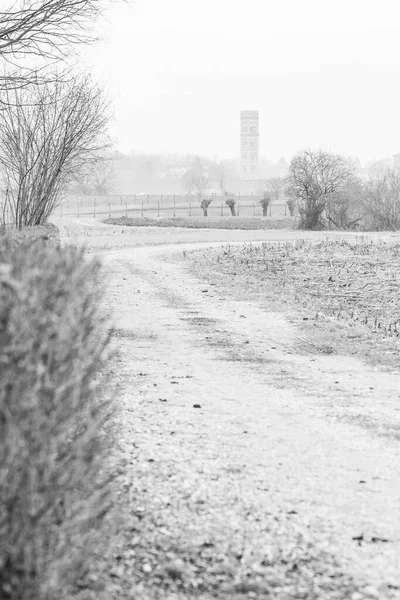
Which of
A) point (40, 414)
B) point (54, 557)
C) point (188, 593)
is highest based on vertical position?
point (40, 414)

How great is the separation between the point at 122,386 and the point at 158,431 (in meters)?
1.60

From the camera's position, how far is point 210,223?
44.2 metres

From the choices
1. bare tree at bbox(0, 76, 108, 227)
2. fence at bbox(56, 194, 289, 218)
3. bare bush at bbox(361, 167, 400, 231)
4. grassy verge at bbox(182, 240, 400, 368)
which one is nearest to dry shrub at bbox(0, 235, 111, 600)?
grassy verge at bbox(182, 240, 400, 368)

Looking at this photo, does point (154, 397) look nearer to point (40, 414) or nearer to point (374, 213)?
point (40, 414)

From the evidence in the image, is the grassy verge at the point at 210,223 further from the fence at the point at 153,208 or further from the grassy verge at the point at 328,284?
the grassy verge at the point at 328,284

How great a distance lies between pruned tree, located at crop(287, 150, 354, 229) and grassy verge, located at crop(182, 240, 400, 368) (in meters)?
15.4

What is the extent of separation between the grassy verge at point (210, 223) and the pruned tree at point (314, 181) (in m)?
2.14

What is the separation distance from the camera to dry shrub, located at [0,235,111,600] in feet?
9.48

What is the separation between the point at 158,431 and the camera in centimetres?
636

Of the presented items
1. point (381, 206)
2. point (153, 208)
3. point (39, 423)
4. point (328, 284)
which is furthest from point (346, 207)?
point (39, 423)

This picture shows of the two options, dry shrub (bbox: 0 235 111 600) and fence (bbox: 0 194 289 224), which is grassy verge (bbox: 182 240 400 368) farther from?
fence (bbox: 0 194 289 224)

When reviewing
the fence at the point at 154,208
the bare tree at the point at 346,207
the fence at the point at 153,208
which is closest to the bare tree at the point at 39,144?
the bare tree at the point at 346,207

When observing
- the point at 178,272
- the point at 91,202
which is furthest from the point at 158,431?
the point at 91,202

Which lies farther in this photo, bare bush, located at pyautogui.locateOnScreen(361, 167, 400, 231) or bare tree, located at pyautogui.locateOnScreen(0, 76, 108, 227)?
bare bush, located at pyautogui.locateOnScreen(361, 167, 400, 231)
